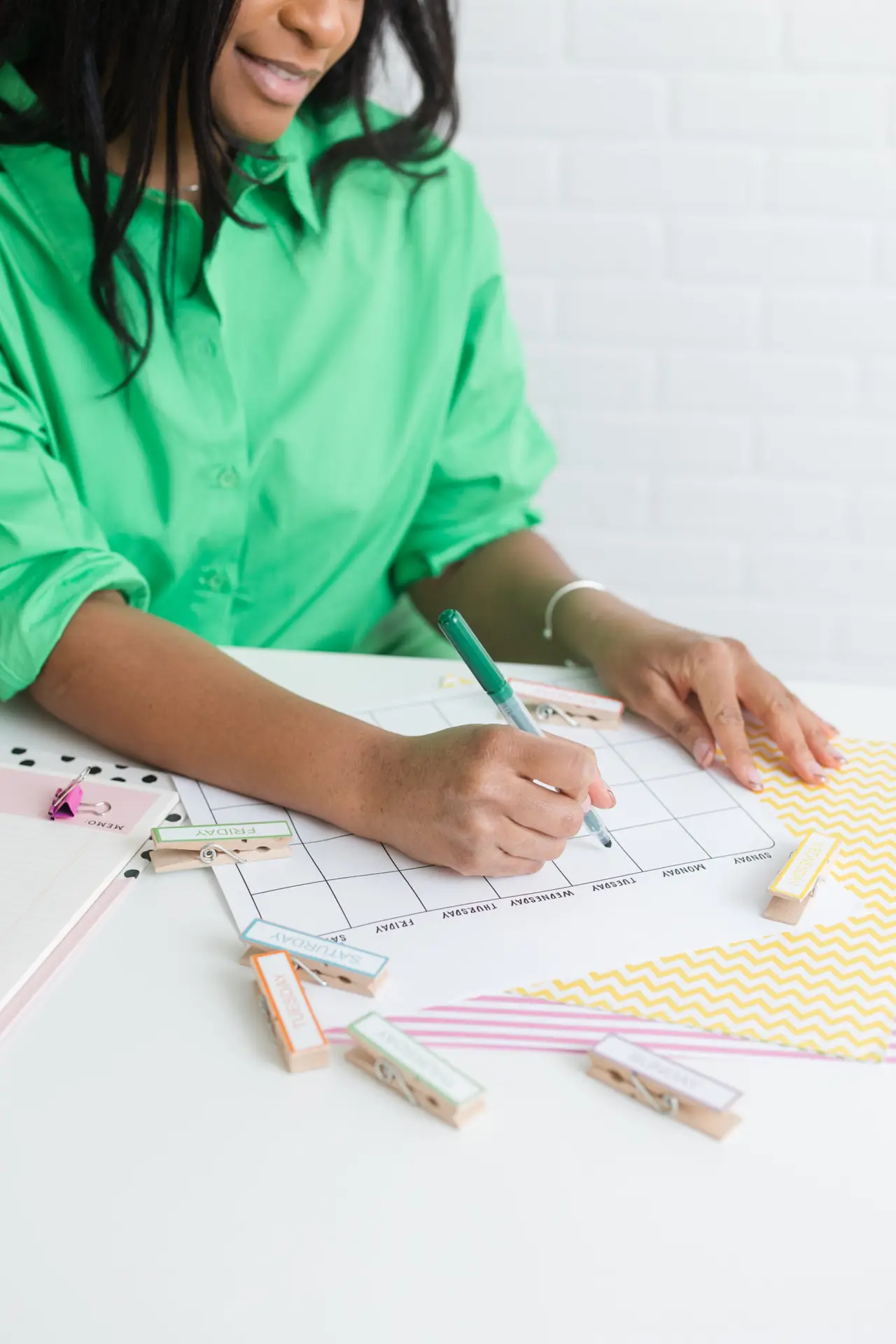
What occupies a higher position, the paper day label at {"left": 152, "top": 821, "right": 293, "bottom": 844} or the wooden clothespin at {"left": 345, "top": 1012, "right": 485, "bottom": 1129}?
the paper day label at {"left": 152, "top": 821, "right": 293, "bottom": 844}

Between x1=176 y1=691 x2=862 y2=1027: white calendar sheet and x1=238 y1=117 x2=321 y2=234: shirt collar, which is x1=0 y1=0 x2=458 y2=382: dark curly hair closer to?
x1=238 y1=117 x2=321 y2=234: shirt collar

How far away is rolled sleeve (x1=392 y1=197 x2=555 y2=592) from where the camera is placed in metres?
1.44

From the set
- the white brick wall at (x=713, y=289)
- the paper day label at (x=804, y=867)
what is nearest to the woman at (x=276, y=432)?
the paper day label at (x=804, y=867)

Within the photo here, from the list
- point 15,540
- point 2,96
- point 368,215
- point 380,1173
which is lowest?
point 380,1173

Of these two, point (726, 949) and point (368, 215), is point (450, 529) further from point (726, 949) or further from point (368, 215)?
point (726, 949)

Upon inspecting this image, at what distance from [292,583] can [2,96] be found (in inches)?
21.1

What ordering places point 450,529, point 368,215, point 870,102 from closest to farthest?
point 368,215 < point 450,529 < point 870,102

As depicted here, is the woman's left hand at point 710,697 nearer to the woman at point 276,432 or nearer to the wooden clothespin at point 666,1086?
the woman at point 276,432

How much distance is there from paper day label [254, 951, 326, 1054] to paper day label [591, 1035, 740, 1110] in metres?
0.15

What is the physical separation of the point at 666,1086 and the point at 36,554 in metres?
0.68

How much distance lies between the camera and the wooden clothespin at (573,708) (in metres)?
1.09

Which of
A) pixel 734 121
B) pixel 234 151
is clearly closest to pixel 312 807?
pixel 234 151

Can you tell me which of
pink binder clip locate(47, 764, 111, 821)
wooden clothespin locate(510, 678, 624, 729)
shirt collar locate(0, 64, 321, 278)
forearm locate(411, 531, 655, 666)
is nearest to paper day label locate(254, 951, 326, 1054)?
pink binder clip locate(47, 764, 111, 821)

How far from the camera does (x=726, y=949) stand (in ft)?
2.62
